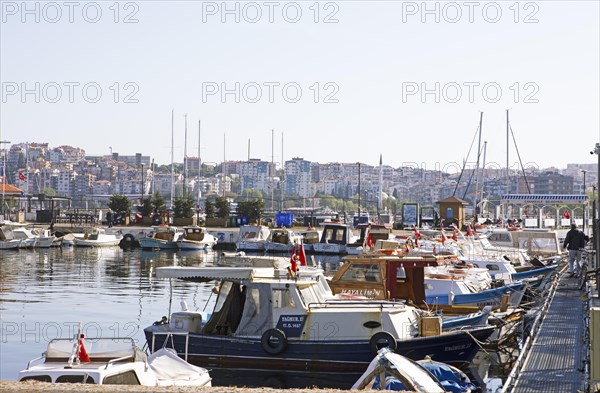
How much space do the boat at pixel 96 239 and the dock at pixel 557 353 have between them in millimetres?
55068

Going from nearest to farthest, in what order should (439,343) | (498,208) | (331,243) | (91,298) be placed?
1. (439,343)
2. (91,298)
3. (331,243)
4. (498,208)

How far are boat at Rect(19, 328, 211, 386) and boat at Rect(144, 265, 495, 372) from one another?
11.4 ft

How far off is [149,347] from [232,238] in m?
57.9

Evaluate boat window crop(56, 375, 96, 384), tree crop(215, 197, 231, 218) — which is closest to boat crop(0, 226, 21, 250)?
tree crop(215, 197, 231, 218)

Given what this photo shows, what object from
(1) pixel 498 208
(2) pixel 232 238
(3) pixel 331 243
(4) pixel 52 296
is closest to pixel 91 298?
(4) pixel 52 296

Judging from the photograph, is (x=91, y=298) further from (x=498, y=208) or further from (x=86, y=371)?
(x=498, y=208)

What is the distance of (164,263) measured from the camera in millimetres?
62875

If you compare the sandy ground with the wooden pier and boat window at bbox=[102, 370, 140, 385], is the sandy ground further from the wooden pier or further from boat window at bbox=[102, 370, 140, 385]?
the wooden pier

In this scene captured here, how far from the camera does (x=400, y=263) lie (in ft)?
94.8

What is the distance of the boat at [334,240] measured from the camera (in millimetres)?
71938

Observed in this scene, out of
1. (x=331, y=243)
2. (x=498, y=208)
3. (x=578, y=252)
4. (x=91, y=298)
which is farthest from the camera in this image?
(x=498, y=208)

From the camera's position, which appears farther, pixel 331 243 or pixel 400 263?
pixel 331 243

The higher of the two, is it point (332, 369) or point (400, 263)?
point (400, 263)

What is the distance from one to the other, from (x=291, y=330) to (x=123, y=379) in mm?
7438
